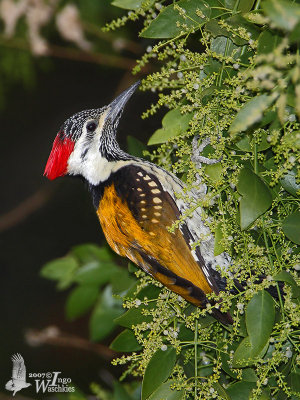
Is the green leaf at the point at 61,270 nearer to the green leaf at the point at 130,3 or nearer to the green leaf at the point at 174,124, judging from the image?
the green leaf at the point at 174,124

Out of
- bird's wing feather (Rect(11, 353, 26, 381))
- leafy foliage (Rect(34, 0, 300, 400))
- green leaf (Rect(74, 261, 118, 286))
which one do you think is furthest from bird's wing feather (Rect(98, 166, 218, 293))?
bird's wing feather (Rect(11, 353, 26, 381))

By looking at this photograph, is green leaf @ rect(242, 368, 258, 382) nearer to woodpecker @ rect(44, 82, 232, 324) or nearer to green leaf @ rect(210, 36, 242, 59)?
woodpecker @ rect(44, 82, 232, 324)

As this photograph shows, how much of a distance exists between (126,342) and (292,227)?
42 cm

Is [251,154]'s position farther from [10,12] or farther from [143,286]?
[10,12]

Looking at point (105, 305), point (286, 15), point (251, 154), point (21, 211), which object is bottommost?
point (21, 211)

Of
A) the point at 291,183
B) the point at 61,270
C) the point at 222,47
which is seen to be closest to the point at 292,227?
the point at 291,183

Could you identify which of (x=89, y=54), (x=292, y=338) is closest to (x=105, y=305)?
(x=292, y=338)

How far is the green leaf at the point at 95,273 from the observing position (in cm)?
151

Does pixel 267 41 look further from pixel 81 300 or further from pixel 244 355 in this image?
pixel 81 300

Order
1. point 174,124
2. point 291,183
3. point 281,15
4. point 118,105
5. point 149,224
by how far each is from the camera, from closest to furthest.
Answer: point 281,15 < point 291,183 < point 174,124 < point 149,224 < point 118,105

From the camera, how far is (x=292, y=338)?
→ 1.02 metres

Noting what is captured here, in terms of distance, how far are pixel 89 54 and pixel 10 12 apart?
338mm

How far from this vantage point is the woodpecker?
119cm

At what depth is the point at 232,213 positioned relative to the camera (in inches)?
38.0
